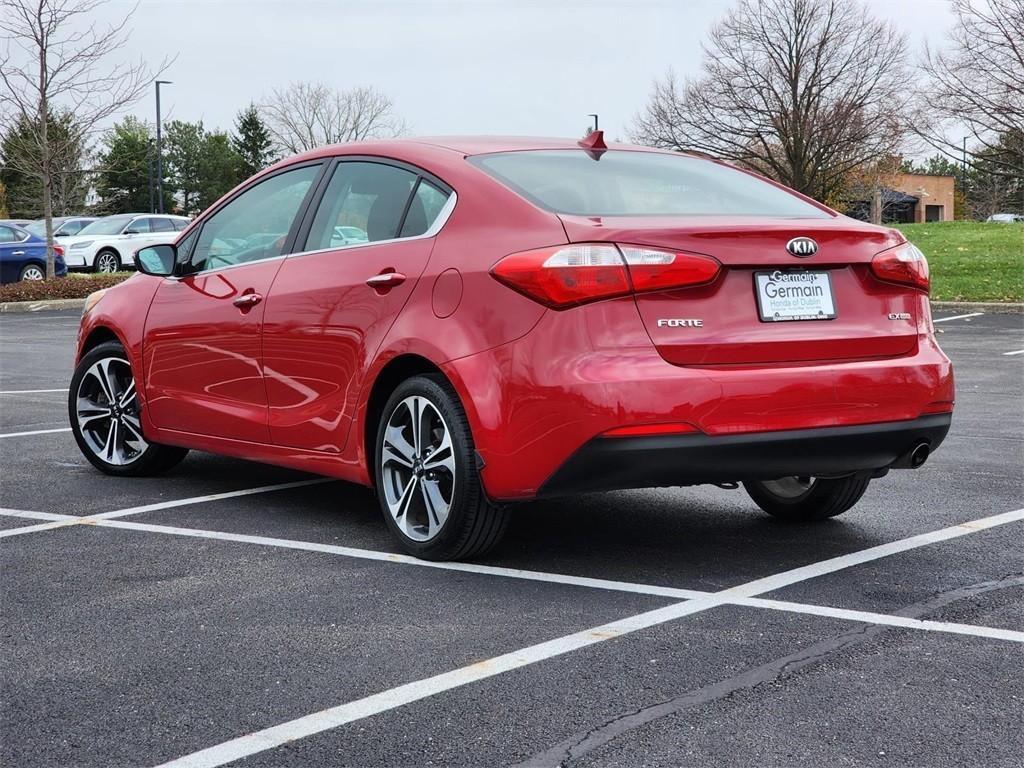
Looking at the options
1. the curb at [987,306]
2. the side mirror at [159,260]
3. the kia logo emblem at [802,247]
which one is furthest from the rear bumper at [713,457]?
the curb at [987,306]

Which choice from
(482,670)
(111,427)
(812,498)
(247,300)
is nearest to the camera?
(482,670)

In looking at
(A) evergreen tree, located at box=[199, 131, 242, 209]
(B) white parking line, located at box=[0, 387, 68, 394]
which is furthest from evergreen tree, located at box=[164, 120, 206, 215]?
(B) white parking line, located at box=[0, 387, 68, 394]

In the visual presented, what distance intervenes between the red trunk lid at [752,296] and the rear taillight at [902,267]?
37 millimetres

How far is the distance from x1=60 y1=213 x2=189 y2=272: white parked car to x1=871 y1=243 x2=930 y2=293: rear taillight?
28985mm

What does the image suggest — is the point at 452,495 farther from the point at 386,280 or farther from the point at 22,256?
the point at 22,256

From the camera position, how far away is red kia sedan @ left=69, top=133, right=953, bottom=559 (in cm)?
446

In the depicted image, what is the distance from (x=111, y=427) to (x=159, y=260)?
1.05 metres

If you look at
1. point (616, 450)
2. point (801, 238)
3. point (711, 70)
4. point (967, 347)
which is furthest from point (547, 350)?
point (711, 70)

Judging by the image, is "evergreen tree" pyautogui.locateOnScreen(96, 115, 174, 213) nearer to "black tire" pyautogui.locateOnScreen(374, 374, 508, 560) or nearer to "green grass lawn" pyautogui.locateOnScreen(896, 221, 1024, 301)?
"green grass lawn" pyautogui.locateOnScreen(896, 221, 1024, 301)

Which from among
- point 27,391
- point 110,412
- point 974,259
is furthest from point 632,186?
point 974,259

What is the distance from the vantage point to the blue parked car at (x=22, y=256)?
2839 cm

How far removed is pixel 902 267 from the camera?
4.94 meters

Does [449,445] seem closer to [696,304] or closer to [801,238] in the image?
[696,304]

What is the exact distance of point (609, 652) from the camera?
3893mm
